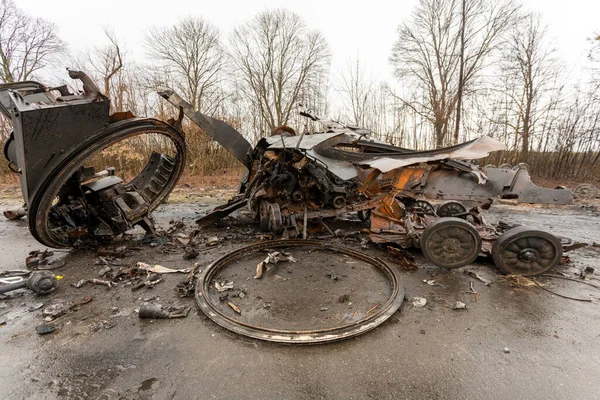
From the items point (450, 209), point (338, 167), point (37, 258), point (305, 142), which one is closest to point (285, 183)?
point (305, 142)

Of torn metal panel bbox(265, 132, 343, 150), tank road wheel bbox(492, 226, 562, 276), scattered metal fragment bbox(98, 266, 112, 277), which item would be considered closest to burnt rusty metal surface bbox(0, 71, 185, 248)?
scattered metal fragment bbox(98, 266, 112, 277)

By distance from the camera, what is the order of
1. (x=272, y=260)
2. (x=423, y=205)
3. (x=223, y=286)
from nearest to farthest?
(x=223, y=286) → (x=272, y=260) → (x=423, y=205)

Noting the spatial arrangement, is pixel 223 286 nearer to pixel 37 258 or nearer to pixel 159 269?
pixel 159 269

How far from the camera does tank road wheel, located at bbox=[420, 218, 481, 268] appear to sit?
161 inches

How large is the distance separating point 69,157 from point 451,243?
5.67 meters

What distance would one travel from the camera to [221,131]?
6348mm

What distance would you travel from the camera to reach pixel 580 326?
3.08 meters

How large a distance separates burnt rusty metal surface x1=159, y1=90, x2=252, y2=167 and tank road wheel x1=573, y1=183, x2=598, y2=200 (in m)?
12.2

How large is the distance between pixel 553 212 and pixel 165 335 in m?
10.6

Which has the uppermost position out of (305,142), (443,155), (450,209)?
(305,142)

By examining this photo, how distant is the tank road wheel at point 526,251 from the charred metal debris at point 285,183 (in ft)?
0.05

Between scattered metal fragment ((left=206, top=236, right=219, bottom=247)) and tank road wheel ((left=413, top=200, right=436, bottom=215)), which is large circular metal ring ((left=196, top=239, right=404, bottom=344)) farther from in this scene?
tank road wheel ((left=413, top=200, right=436, bottom=215))

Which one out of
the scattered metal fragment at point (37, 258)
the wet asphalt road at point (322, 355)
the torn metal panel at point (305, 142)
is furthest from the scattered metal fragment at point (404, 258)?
the scattered metal fragment at point (37, 258)

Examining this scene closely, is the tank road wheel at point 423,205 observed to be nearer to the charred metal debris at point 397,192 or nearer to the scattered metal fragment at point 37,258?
the charred metal debris at point 397,192
